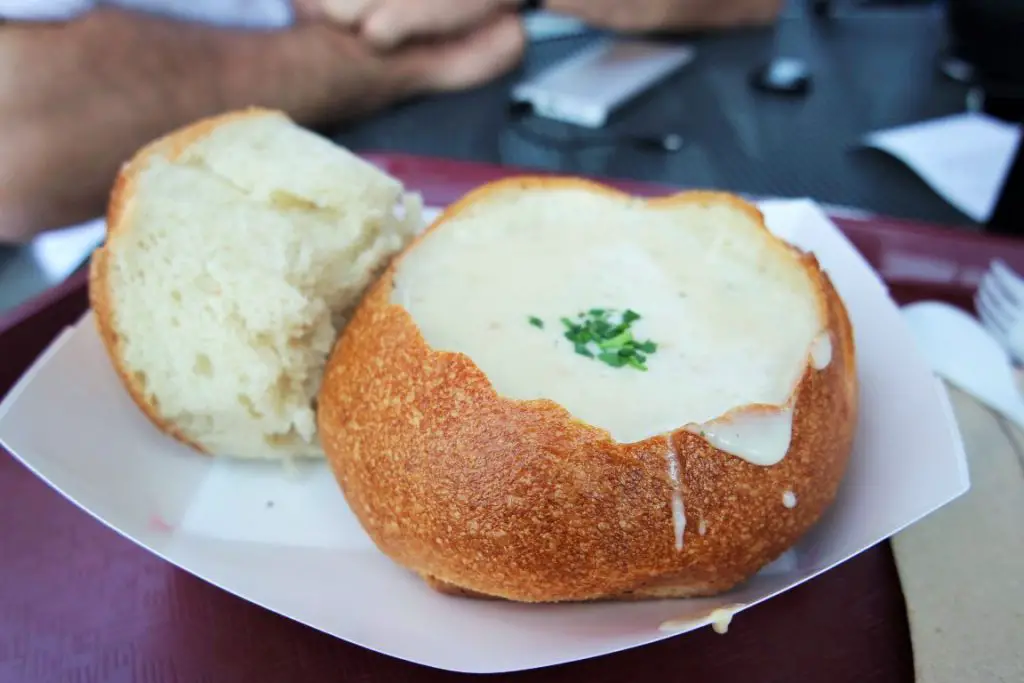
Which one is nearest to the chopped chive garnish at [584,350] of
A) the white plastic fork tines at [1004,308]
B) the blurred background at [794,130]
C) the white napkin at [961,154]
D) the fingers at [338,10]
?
the white plastic fork tines at [1004,308]

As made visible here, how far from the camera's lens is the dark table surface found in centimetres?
166

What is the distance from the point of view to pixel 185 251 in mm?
916

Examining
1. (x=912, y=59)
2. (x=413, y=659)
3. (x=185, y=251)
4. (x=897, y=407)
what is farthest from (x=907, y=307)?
(x=912, y=59)

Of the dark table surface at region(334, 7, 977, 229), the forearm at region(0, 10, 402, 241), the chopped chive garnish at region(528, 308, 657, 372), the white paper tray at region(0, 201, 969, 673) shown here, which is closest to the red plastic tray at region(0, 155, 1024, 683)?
the white paper tray at region(0, 201, 969, 673)

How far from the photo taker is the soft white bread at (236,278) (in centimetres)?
91

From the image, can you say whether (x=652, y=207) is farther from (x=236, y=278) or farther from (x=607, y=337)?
(x=236, y=278)

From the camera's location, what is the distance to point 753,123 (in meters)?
1.91

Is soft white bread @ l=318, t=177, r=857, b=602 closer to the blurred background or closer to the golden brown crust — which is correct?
the golden brown crust

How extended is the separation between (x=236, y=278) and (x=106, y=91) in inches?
43.9

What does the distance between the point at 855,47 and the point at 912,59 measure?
0.60ft

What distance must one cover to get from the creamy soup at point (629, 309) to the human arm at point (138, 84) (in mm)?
1128

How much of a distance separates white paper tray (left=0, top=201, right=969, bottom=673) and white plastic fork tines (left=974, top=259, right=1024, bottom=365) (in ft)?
0.68

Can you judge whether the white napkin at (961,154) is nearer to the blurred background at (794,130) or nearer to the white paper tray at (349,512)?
the blurred background at (794,130)

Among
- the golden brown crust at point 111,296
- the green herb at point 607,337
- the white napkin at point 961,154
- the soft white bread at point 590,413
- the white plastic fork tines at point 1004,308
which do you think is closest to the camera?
the soft white bread at point 590,413
